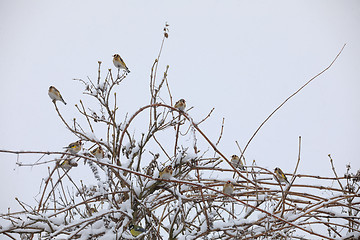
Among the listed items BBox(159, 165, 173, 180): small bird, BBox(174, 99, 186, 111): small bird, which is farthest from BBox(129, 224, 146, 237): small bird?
BBox(174, 99, 186, 111): small bird

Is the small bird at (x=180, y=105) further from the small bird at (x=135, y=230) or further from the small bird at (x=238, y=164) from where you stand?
the small bird at (x=135, y=230)

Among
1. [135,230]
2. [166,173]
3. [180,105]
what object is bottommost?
[135,230]

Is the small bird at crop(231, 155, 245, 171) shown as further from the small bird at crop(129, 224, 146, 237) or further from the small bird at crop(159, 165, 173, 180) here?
the small bird at crop(129, 224, 146, 237)

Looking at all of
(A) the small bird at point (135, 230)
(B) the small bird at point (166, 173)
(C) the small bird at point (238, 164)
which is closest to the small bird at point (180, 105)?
(C) the small bird at point (238, 164)

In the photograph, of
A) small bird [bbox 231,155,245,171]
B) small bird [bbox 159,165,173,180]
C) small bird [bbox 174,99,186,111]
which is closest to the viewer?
small bird [bbox 231,155,245,171]

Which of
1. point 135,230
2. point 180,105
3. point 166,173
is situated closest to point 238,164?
point 166,173

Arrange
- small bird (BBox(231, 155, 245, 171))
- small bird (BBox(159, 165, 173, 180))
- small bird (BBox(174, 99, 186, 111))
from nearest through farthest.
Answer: small bird (BBox(231, 155, 245, 171)), small bird (BBox(159, 165, 173, 180)), small bird (BBox(174, 99, 186, 111))

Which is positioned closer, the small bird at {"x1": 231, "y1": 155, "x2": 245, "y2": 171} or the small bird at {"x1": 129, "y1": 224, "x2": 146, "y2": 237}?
the small bird at {"x1": 231, "y1": 155, "x2": 245, "y2": 171}

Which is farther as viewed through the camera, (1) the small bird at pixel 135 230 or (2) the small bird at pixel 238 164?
(1) the small bird at pixel 135 230

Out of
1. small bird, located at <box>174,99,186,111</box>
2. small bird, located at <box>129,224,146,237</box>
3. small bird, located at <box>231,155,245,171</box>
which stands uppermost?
small bird, located at <box>174,99,186,111</box>

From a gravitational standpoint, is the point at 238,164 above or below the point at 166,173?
below

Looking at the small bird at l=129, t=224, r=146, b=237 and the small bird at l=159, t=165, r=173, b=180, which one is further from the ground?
the small bird at l=159, t=165, r=173, b=180

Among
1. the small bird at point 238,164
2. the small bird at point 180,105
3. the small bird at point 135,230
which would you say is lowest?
the small bird at point 135,230

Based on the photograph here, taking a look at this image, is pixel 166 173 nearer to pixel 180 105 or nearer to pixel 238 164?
pixel 238 164
